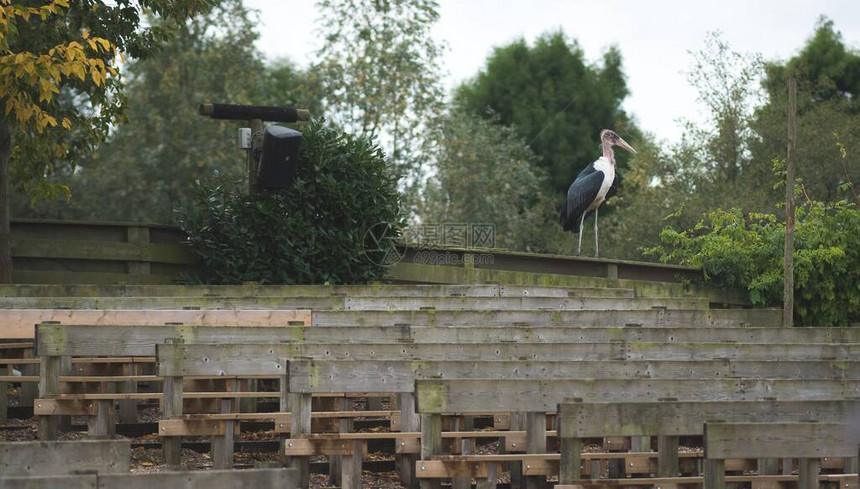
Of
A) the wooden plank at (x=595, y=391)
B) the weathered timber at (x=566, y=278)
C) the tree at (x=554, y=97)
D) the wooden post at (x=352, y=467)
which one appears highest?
the tree at (x=554, y=97)

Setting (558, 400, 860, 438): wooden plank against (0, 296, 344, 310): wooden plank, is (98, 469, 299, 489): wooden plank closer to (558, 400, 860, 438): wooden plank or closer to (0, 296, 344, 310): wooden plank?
(558, 400, 860, 438): wooden plank

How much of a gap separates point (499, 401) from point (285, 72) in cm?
4422

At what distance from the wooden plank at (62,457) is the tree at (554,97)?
4169cm

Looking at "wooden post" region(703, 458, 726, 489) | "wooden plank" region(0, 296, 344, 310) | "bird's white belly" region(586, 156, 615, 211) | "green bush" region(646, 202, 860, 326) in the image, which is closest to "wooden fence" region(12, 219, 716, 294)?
"green bush" region(646, 202, 860, 326)

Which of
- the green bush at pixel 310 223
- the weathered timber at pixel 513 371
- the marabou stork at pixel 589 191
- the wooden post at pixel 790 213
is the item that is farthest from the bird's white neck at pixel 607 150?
the weathered timber at pixel 513 371

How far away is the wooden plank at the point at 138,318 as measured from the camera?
1036cm

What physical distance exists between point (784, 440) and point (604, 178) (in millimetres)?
10891

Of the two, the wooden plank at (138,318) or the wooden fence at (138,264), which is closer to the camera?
the wooden plank at (138,318)

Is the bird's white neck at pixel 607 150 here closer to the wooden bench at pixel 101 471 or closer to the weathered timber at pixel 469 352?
the weathered timber at pixel 469 352

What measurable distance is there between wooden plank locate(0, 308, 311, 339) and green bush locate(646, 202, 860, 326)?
21.7 ft

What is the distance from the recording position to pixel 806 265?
1553 cm

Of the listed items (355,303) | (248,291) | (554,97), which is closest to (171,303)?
(248,291)

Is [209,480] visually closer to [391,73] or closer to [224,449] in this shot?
[224,449]

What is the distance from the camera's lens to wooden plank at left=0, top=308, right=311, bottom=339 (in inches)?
408
